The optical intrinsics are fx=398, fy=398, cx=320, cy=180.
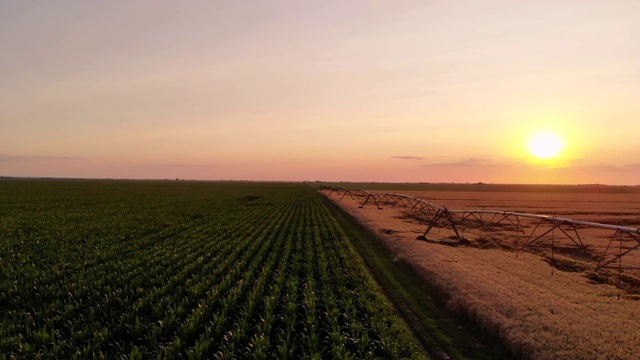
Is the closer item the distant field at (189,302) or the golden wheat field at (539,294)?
the distant field at (189,302)

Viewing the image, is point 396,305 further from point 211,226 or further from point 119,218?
point 119,218

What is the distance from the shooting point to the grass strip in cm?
1097

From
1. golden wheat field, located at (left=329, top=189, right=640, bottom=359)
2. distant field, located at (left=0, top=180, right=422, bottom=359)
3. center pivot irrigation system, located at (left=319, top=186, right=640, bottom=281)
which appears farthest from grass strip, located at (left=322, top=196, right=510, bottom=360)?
center pivot irrigation system, located at (left=319, top=186, right=640, bottom=281)

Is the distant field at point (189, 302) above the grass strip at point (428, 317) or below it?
above

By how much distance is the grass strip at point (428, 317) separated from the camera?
1097 cm

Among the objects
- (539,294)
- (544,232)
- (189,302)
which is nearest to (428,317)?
(539,294)

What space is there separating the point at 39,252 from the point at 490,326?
21.7 m

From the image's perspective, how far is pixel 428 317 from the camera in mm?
13492

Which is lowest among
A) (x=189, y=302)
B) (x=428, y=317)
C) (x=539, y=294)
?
(x=428, y=317)

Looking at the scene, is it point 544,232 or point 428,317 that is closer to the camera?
point 428,317

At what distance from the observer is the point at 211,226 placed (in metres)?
33.8

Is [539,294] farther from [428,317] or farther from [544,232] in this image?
[544,232]

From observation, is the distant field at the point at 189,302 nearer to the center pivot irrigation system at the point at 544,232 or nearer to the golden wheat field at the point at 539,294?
the golden wheat field at the point at 539,294

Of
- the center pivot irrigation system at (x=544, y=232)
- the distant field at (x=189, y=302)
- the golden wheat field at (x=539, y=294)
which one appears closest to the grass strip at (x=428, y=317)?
the golden wheat field at (x=539, y=294)
